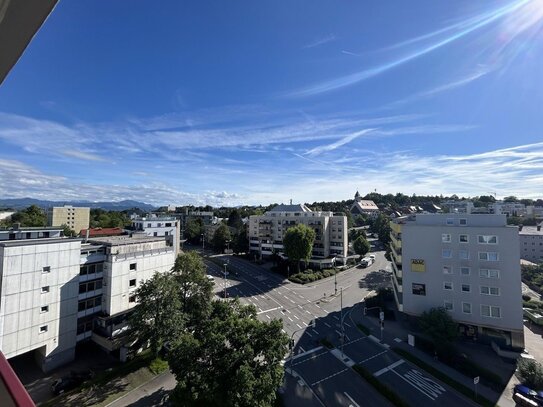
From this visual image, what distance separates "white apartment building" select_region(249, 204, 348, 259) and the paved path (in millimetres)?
46394

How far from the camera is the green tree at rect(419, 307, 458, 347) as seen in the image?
30000 mm

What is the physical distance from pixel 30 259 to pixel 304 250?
41.8 metres

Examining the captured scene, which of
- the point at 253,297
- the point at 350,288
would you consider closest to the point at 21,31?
the point at 253,297

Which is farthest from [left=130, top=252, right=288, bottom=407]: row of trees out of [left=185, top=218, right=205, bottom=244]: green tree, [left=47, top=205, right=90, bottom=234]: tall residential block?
[left=47, top=205, right=90, bottom=234]: tall residential block

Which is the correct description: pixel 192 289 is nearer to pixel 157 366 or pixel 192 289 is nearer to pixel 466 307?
pixel 157 366

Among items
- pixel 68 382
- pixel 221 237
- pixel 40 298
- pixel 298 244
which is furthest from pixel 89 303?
pixel 221 237

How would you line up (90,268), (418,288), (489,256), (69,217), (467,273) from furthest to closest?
(69,217) → (418,288) → (467,273) → (489,256) → (90,268)

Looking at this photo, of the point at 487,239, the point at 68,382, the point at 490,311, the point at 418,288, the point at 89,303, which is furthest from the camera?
the point at 418,288

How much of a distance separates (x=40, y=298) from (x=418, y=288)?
3961cm

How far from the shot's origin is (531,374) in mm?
24828

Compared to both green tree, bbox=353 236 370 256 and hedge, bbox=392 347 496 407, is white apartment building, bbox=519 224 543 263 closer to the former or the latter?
green tree, bbox=353 236 370 256

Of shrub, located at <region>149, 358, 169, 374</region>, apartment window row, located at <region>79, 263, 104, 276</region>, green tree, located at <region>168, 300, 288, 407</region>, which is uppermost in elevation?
apartment window row, located at <region>79, 263, 104, 276</region>

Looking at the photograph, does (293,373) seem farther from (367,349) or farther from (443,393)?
(443,393)

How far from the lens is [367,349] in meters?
30.7
